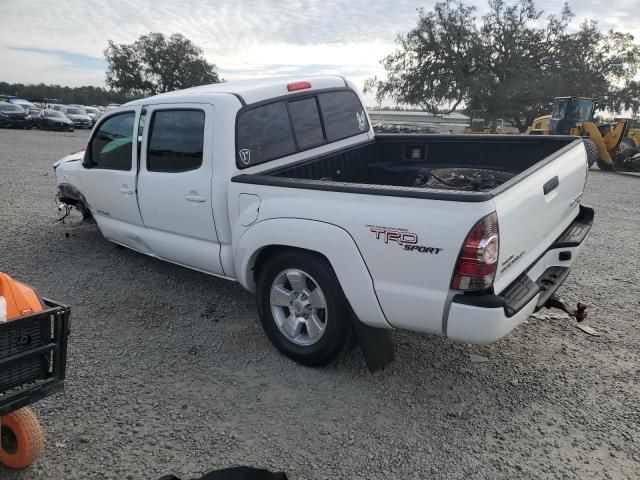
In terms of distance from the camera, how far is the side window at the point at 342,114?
4691 mm

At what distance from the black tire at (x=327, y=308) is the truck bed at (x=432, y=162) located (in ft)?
1.82

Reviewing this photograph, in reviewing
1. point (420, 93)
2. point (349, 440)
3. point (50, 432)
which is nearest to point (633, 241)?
point (349, 440)

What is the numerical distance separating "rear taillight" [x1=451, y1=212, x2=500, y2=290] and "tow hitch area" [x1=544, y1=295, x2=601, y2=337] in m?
Result: 0.94

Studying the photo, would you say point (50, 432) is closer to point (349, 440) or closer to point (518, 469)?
point (349, 440)

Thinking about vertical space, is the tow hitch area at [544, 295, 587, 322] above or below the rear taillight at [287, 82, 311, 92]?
below

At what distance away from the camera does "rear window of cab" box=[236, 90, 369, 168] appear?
13.1 feet

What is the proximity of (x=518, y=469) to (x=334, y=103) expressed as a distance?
3381 millimetres

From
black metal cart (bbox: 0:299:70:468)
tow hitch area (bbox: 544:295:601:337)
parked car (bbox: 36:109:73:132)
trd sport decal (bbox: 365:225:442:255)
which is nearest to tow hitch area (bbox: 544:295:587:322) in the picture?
tow hitch area (bbox: 544:295:601:337)

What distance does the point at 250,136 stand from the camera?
4.00 metres

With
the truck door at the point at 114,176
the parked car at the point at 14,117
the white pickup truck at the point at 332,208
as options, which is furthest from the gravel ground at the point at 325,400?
the parked car at the point at 14,117

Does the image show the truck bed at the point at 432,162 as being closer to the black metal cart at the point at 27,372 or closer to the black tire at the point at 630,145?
the black metal cart at the point at 27,372

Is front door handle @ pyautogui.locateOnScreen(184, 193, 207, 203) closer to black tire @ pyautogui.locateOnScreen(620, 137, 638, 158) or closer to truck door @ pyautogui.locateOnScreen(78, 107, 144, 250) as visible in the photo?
truck door @ pyautogui.locateOnScreen(78, 107, 144, 250)

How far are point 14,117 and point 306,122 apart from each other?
111 feet

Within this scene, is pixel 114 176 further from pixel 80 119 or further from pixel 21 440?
pixel 80 119
